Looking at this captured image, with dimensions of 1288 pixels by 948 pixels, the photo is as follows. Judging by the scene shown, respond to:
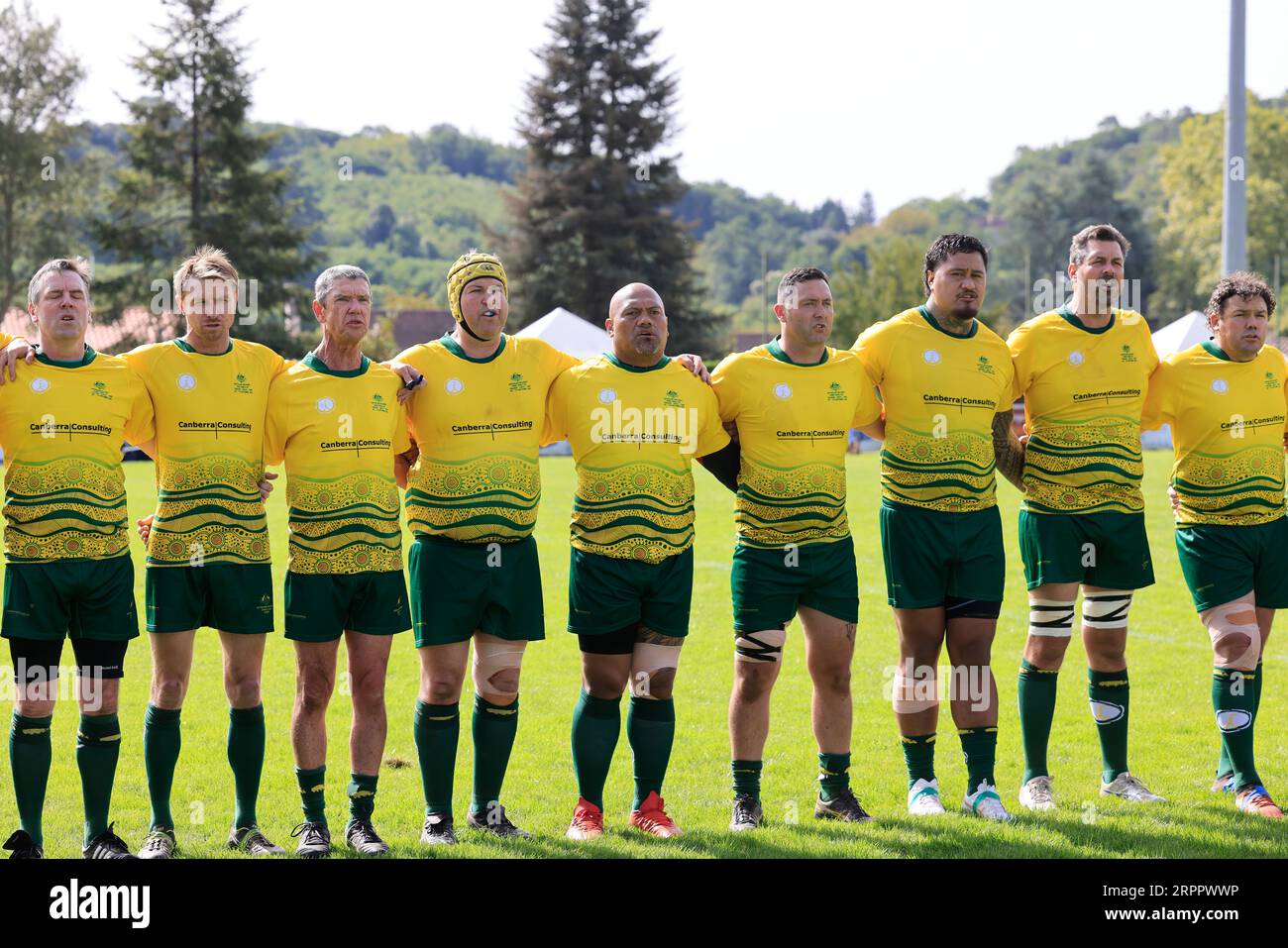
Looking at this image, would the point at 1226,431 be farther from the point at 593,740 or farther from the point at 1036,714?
the point at 593,740

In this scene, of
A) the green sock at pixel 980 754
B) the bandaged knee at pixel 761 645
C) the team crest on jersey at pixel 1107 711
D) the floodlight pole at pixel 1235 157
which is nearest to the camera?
the bandaged knee at pixel 761 645

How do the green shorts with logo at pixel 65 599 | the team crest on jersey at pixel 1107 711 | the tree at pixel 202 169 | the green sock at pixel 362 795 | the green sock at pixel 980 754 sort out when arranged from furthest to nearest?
the tree at pixel 202 169, the team crest on jersey at pixel 1107 711, the green sock at pixel 980 754, the green sock at pixel 362 795, the green shorts with logo at pixel 65 599

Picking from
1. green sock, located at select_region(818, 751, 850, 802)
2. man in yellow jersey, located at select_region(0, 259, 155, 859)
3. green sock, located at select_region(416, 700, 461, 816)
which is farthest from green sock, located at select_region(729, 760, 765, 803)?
man in yellow jersey, located at select_region(0, 259, 155, 859)

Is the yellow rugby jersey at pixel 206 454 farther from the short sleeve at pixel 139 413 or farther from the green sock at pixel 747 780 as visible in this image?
the green sock at pixel 747 780

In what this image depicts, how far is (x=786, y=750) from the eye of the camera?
7.53 meters

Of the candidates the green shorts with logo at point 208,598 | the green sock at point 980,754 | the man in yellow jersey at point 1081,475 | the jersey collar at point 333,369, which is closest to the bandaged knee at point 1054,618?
the man in yellow jersey at point 1081,475

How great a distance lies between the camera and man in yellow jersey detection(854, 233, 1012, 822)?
5953 millimetres

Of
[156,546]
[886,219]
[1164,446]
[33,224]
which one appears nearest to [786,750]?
[156,546]

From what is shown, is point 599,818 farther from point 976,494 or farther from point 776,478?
point 976,494

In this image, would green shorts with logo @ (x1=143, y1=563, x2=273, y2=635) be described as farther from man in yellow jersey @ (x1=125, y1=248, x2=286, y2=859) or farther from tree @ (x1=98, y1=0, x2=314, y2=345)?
tree @ (x1=98, y1=0, x2=314, y2=345)

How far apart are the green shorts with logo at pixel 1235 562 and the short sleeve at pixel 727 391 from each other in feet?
7.33

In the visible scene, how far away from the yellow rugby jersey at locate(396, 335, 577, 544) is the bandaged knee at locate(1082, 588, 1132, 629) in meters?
2.67

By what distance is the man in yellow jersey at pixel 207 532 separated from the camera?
538cm
